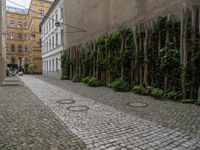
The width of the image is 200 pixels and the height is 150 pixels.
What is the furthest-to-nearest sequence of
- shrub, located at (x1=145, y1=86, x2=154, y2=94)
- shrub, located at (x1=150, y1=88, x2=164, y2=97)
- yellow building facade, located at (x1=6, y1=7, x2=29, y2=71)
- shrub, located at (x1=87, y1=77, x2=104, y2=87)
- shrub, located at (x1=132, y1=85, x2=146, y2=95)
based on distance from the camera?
yellow building facade, located at (x1=6, y1=7, x2=29, y2=71) < shrub, located at (x1=87, y1=77, x2=104, y2=87) < shrub, located at (x1=132, y1=85, x2=146, y2=95) < shrub, located at (x1=145, y1=86, x2=154, y2=94) < shrub, located at (x1=150, y1=88, x2=164, y2=97)

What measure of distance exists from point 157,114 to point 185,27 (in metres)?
3.74

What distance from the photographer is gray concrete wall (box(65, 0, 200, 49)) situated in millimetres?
9513

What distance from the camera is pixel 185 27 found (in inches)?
303

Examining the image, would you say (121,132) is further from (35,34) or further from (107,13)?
(35,34)

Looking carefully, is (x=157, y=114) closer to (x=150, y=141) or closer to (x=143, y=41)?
(x=150, y=141)

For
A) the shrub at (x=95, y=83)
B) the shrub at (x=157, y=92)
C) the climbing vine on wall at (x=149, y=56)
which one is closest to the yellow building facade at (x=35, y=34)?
the shrub at (x=95, y=83)

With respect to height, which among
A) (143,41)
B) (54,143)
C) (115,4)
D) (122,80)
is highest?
(115,4)

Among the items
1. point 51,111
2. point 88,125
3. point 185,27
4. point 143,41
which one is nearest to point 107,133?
point 88,125

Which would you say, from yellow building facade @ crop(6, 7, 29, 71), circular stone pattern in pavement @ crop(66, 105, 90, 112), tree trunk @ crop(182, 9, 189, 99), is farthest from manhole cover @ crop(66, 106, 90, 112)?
yellow building facade @ crop(6, 7, 29, 71)

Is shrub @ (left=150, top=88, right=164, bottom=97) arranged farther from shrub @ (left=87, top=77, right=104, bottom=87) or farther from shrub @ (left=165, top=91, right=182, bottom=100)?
shrub @ (left=87, top=77, right=104, bottom=87)

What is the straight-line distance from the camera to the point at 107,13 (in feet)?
48.1

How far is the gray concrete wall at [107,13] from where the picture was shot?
951 cm

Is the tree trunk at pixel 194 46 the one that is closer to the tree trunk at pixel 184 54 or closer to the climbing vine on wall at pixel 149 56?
the climbing vine on wall at pixel 149 56

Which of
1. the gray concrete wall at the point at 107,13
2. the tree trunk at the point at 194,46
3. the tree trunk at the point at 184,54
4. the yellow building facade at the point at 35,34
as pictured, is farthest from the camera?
the yellow building facade at the point at 35,34
